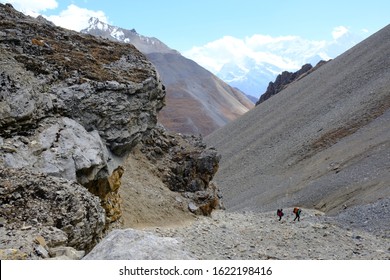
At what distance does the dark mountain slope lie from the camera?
36656 mm

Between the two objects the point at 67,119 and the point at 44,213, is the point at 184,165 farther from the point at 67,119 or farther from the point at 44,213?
the point at 44,213

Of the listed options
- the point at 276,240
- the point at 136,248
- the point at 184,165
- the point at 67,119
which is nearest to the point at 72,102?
the point at 67,119

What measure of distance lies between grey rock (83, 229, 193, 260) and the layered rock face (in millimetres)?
2536

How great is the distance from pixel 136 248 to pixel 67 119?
10962 millimetres

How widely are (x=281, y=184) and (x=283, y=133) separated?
22.9 metres

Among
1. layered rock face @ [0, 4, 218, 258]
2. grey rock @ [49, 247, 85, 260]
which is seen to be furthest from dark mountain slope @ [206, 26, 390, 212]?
grey rock @ [49, 247, 85, 260]

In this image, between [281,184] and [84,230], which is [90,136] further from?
[281,184]

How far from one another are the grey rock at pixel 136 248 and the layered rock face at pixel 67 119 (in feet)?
8.32

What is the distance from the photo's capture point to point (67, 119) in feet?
54.3

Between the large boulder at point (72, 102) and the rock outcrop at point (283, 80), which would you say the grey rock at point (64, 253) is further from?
the rock outcrop at point (283, 80)

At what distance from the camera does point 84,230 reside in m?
11.3

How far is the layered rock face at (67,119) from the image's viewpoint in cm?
1128

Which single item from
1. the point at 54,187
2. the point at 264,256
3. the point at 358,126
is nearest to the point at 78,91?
the point at 54,187

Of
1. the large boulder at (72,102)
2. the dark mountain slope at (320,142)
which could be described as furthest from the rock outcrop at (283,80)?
the large boulder at (72,102)
